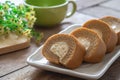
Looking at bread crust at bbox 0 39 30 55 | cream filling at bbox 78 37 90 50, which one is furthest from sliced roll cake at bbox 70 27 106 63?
bread crust at bbox 0 39 30 55

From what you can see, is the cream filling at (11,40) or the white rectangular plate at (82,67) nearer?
the white rectangular plate at (82,67)

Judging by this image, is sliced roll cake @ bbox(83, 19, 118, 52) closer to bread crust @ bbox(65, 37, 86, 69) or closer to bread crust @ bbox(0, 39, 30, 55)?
bread crust @ bbox(65, 37, 86, 69)

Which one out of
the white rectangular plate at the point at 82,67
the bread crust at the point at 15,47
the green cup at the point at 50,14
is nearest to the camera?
the white rectangular plate at the point at 82,67

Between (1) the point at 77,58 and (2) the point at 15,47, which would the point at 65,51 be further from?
(2) the point at 15,47

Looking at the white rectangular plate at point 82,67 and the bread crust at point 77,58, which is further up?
the bread crust at point 77,58

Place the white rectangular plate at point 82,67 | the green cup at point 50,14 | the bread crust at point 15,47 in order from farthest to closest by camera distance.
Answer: the green cup at point 50,14 < the bread crust at point 15,47 < the white rectangular plate at point 82,67

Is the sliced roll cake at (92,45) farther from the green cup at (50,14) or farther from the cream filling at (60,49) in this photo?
the green cup at (50,14)

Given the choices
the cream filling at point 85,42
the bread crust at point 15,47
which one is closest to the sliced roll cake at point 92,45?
the cream filling at point 85,42
